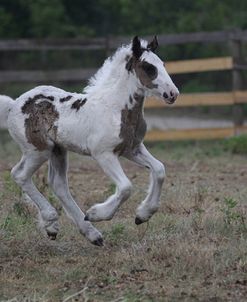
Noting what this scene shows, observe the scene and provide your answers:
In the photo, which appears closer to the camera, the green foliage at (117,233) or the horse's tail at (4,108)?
the green foliage at (117,233)

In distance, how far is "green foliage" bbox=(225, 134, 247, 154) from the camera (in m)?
15.0

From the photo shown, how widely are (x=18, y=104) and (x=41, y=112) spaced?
0.28 m

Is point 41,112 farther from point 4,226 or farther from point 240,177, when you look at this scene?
point 240,177

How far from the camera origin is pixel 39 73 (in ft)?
58.6

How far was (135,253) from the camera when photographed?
694cm

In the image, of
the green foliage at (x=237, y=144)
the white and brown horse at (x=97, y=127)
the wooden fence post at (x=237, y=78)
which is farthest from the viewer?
the wooden fence post at (x=237, y=78)

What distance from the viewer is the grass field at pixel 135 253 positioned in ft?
20.1

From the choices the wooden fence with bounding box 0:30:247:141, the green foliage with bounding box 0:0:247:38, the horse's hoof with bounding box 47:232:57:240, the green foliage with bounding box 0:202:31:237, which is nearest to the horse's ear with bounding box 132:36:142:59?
the horse's hoof with bounding box 47:232:57:240

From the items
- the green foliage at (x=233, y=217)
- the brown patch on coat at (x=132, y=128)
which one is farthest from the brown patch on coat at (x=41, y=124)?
the green foliage at (x=233, y=217)

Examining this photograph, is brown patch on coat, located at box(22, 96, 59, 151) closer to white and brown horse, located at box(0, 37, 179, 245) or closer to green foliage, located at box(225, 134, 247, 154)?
white and brown horse, located at box(0, 37, 179, 245)

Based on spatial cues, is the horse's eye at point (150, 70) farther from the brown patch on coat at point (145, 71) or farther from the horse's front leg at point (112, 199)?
the horse's front leg at point (112, 199)

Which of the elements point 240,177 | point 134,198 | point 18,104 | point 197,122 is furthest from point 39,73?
point 18,104

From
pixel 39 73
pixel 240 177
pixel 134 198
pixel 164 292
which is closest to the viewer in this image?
pixel 164 292

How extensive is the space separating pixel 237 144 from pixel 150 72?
782 centimetres
